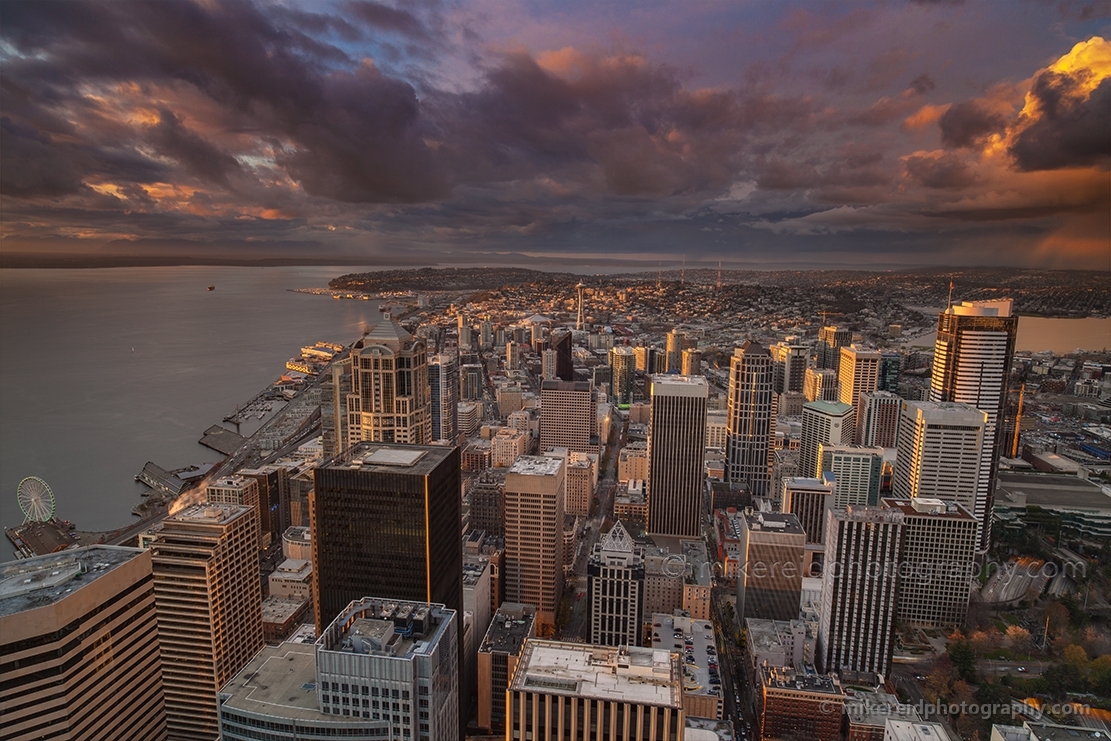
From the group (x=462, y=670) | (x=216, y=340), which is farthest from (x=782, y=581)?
(x=216, y=340)

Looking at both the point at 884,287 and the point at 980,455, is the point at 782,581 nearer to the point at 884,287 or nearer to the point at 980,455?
the point at 980,455

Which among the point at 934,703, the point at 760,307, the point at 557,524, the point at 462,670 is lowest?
the point at 934,703

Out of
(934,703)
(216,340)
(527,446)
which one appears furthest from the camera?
(216,340)

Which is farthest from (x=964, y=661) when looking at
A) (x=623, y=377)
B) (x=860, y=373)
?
(x=623, y=377)

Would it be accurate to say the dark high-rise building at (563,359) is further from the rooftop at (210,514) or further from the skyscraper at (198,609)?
the skyscraper at (198,609)

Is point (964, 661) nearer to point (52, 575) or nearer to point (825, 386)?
point (52, 575)

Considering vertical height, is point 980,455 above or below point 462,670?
above

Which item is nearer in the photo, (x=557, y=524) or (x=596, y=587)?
(x=596, y=587)
